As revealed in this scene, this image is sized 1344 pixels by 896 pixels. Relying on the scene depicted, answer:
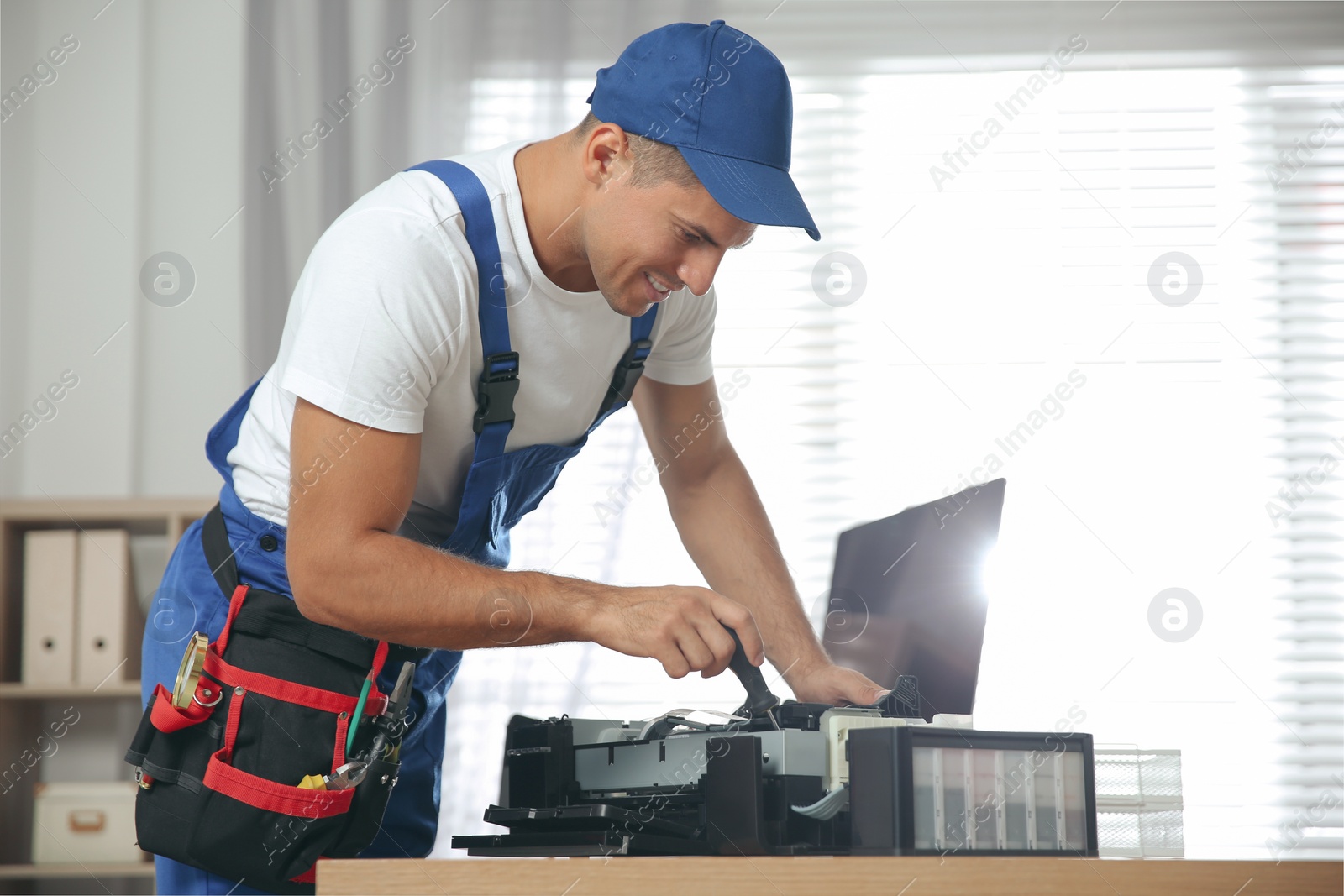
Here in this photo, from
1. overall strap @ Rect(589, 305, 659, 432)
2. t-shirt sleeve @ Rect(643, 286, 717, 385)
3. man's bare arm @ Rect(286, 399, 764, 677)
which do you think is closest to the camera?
man's bare arm @ Rect(286, 399, 764, 677)

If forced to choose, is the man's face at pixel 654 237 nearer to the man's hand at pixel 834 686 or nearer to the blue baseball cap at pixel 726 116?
the blue baseball cap at pixel 726 116

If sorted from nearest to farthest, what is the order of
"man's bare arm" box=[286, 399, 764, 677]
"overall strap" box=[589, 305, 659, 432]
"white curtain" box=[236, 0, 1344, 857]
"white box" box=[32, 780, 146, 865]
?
"man's bare arm" box=[286, 399, 764, 677], "overall strap" box=[589, 305, 659, 432], "white box" box=[32, 780, 146, 865], "white curtain" box=[236, 0, 1344, 857]

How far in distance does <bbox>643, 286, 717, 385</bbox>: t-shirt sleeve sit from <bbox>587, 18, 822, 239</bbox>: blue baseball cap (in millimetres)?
301

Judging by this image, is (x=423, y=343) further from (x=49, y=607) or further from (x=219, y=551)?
(x=49, y=607)

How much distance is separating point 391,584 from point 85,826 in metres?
1.78

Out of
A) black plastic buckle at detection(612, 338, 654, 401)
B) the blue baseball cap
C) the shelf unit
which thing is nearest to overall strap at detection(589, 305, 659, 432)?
black plastic buckle at detection(612, 338, 654, 401)

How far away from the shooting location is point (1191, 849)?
247 centimetres

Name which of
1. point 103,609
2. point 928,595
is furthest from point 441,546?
point 103,609

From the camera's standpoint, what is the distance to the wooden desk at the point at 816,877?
67cm

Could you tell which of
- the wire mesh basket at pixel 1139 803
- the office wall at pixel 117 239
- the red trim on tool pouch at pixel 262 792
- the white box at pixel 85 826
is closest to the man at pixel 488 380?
the red trim on tool pouch at pixel 262 792

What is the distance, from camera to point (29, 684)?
2.25 metres

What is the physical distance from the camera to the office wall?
8.54 feet

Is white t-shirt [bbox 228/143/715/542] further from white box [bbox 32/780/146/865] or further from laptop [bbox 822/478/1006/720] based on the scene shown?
white box [bbox 32/780/146/865]

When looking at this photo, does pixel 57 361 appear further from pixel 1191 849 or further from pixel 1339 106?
pixel 1339 106
